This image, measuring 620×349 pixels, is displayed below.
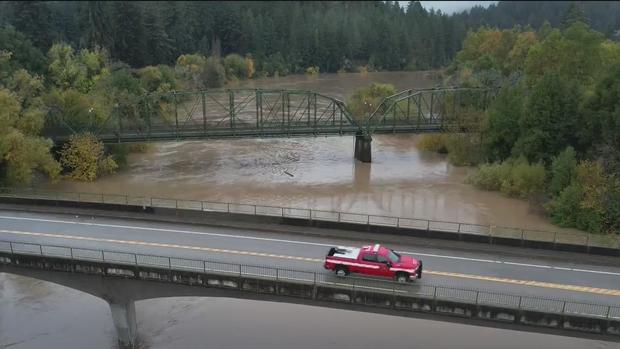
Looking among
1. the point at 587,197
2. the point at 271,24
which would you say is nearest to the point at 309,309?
the point at 587,197

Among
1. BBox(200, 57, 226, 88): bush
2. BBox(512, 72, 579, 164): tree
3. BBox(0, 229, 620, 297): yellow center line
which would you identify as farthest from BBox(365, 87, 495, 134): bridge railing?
BBox(200, 57, 226, 88): bush

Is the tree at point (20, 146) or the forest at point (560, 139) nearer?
the forest at point (560, 139)

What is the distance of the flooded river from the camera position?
43.2 m

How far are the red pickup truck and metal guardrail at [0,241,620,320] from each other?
316 mm

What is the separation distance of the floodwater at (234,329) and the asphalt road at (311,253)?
3.86m

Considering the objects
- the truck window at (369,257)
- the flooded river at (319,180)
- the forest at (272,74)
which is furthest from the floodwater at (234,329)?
the forest at (272,74)

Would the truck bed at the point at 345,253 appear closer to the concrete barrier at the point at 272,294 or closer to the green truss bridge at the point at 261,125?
the concrete barrier at the point at 272,294

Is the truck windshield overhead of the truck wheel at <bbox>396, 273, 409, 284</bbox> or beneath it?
overhead

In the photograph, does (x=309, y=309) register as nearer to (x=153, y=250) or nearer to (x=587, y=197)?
(x=153, y=250)

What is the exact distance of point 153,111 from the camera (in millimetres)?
70938

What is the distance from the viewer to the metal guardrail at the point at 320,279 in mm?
20141

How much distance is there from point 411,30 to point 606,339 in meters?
145

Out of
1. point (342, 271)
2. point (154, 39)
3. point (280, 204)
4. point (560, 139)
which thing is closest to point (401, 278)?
point (342, 271)

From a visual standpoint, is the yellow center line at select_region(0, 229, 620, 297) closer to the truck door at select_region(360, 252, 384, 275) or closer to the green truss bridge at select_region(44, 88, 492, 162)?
the truck door at select_region(360, 252, 384, 275)
